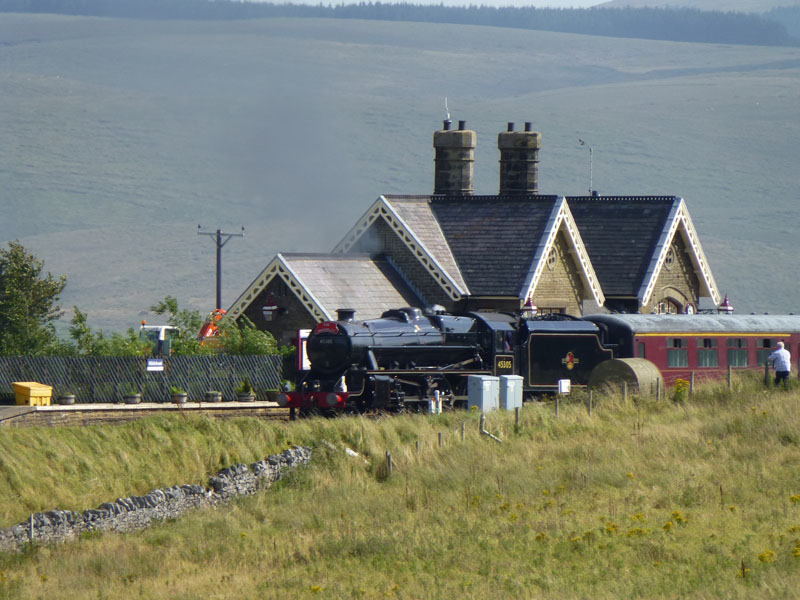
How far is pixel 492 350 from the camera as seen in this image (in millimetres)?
35281

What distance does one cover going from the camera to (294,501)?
78.5 feet

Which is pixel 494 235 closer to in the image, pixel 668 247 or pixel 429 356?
pixel 668 247

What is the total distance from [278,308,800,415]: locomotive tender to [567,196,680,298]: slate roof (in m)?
8.78

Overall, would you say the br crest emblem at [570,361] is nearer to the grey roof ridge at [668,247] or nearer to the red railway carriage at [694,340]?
the red railway carriage at [694,340]

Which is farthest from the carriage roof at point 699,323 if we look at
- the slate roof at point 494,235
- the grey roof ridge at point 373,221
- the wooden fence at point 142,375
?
the wooden fence at point 142,375

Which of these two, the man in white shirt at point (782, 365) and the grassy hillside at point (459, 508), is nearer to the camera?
the grassy hillside at point (459, 508)

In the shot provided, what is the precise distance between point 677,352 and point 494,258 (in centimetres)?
930

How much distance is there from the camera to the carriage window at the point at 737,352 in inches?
1551

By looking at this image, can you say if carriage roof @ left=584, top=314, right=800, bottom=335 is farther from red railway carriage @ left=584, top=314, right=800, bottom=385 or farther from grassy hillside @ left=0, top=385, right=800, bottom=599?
grassy hillside @ left=0, top=385, right=800, bottom=599

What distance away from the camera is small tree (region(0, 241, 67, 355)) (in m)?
52.4

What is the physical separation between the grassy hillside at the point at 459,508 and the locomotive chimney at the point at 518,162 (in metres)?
21.3

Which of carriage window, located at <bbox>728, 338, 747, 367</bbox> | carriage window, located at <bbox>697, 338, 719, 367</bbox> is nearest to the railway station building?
carriage window, located at <bbox>697, 338, 719, 367</bbox>

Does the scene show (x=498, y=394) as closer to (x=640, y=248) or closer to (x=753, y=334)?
(x=753, y=334)

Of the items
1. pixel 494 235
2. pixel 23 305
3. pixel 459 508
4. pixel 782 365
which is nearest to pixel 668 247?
pixel 494 235
